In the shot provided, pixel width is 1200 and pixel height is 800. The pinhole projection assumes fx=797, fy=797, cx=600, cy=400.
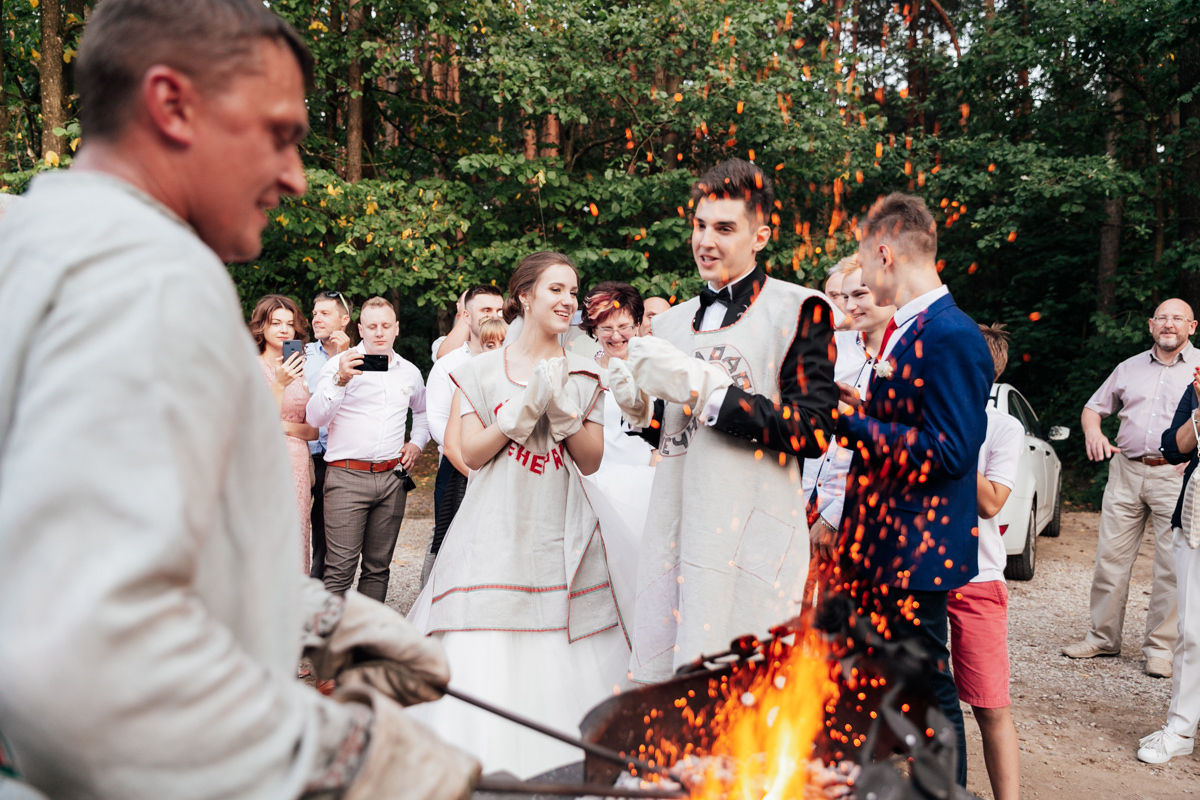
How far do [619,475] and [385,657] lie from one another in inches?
116

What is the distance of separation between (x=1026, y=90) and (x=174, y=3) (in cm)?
1414

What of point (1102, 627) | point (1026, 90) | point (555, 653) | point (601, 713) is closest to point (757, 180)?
point (601, 713)

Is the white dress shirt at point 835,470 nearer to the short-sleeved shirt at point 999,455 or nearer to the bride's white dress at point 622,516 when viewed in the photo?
the short-sleeved shirt at point 999,455

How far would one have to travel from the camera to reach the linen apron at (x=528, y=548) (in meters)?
3.46

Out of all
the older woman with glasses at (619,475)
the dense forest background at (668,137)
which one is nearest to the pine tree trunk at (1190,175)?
the dense forest background at (668,137)

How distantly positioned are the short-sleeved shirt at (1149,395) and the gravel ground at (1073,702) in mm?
1470

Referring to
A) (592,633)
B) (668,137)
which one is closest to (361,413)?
(592,633)

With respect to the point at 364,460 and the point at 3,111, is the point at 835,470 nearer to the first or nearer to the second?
the point at 364,460

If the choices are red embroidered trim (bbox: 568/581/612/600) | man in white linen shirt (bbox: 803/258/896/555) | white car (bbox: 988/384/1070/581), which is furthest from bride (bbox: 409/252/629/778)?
white car (bbox: 988/384/1070/581)

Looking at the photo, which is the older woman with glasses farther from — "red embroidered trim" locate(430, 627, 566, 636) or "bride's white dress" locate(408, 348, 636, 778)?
"red embroidered trim" locate(430, 627, 566, 636)

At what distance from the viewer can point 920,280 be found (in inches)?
113

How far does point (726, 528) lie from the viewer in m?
2.60

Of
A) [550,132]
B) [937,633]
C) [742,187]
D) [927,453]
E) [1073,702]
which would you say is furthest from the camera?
[550,132]

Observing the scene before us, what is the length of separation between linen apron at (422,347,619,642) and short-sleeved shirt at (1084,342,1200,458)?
4380 millimetres
